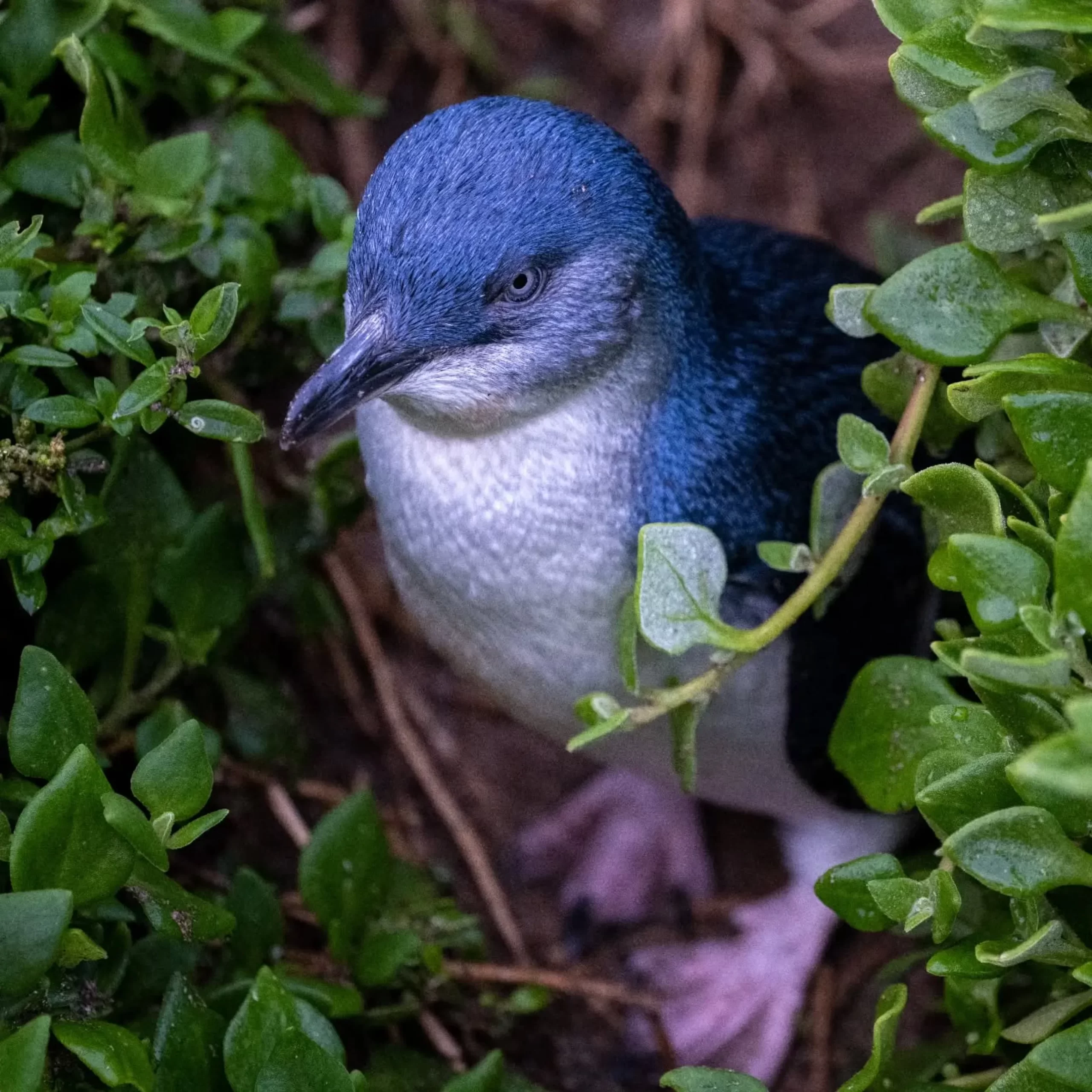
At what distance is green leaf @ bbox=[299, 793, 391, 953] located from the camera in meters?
1.76

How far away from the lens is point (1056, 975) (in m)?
1.64

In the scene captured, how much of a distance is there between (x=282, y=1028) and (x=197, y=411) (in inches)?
25.0

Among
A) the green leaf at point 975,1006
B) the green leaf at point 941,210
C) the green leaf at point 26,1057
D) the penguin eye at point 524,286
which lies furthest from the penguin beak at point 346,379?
the green leaf at point 975,1006

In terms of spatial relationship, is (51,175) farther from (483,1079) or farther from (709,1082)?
(709,1082)

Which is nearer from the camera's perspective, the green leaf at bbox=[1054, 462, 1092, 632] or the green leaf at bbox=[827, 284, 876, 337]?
the green leaf at bbox=[1054, 462, 1092, 632]

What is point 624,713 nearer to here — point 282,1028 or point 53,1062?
point 282,1028

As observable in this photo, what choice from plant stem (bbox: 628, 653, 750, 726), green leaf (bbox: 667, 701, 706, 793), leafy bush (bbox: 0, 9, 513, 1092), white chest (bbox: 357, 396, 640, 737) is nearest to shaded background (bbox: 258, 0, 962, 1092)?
leafy bush (bbox: 0, 9, 513, 1092)

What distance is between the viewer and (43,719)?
138 cm

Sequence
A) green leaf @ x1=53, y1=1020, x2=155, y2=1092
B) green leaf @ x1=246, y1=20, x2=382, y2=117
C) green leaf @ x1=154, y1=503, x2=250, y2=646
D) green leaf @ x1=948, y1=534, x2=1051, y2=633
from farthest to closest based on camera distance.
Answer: green leaf @ x1=246, y1=20, x2=382, y2=117, green leaf @ x1=154, y1=503, x2=250, y2=646, green leaf @ x1=53, y1=1020, x2=155, y2=1092, green leaf @ x1=948, y1=534, x2=1051, y2=633

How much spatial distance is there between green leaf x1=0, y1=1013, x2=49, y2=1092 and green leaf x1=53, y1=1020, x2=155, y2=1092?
3.4 inches

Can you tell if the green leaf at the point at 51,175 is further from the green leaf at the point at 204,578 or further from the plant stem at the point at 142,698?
the plant stem at the point at 142,698

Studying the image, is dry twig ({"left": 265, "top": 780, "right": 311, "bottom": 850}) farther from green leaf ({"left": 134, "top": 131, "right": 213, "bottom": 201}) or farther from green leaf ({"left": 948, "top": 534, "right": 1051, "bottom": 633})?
green leaf ({"left": 948, "top": 534, "right": 1051, "bottom": 633})

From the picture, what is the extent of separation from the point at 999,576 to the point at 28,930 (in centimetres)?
87

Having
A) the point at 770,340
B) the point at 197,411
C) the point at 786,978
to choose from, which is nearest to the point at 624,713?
the point at 197,411
